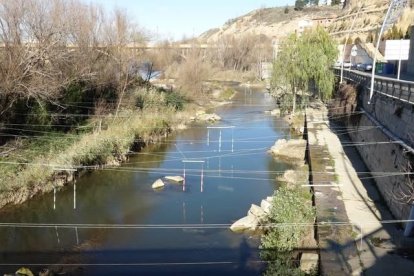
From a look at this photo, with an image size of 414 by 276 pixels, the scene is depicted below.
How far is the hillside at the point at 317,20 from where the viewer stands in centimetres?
6694

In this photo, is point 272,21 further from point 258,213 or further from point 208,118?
point 258,213

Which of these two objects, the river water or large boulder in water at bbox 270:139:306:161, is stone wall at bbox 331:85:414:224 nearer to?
large boulder in water at bbox 270:139:306:161

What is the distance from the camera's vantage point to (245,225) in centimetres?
1350

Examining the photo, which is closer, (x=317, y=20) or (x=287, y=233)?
(x=287, y=233)

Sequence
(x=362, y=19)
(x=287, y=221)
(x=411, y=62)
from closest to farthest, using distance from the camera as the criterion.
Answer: (x=287, y=221), (x=411, y=62), (x=362, y=19)

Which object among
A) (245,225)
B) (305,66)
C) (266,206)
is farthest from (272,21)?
(245,225)

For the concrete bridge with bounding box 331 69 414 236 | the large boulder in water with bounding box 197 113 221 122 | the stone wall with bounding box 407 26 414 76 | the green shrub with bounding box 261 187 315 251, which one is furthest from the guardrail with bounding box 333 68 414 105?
the large boulder in water with bounding box 197 113 221 122

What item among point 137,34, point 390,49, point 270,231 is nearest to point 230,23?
point 137,34

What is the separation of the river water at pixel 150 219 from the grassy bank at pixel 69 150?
0.54 m

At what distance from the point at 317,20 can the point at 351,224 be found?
89237 millimetres

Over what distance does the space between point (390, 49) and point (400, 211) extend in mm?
11113

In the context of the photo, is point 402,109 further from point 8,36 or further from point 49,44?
point 8,36

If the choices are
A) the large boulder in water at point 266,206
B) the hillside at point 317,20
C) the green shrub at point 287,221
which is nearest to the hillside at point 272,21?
the hillside at point 317,20

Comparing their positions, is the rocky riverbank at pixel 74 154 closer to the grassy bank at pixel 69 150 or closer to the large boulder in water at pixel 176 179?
the grassy bank at pixel 69 150
